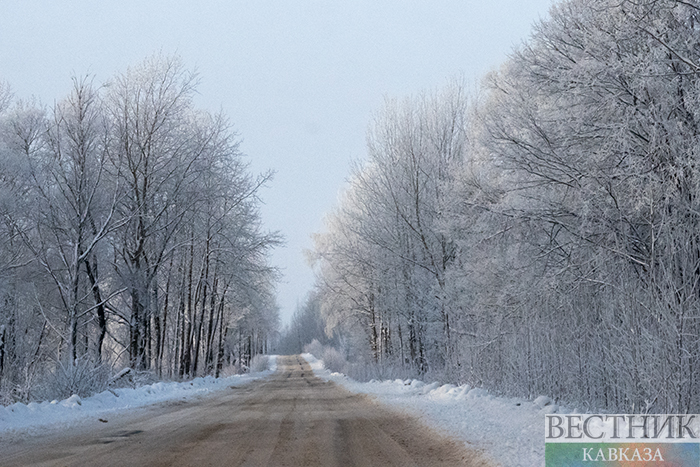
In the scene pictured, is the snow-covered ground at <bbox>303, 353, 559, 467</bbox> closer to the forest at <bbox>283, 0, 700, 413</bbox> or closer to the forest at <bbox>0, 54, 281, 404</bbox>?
the forest at <bbox>283, 0, 700, 413</bbox>

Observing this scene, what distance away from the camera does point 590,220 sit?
39.4ft

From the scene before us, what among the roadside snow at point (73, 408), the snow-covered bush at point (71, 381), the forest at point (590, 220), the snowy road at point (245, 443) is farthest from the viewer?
the snow-covered bush at point (71, 381)

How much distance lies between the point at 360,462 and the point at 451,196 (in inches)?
490

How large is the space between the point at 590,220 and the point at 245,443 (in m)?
8.42

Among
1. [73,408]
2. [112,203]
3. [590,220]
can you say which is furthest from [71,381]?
[590,220]

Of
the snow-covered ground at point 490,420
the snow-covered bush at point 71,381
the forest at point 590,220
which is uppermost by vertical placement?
the forest at point 590,220

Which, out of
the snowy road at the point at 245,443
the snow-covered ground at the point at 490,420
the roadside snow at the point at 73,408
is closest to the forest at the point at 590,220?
the snow-covered ground at the point at 490,420

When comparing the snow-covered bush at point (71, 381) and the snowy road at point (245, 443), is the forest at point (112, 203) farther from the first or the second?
the snowy road at point (245, 443)

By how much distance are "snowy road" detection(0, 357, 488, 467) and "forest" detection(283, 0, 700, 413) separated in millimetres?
2984

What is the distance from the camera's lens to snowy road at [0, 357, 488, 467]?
6.40 meters

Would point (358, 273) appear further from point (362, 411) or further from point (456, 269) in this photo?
point (362, 411)

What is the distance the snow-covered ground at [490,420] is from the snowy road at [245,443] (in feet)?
1.08

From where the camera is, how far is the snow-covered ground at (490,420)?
254 inches

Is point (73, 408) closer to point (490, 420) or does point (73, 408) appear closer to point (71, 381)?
point (71, 381)
